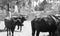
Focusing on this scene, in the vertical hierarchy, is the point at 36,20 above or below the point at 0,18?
above

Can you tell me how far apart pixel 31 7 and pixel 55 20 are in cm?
3858

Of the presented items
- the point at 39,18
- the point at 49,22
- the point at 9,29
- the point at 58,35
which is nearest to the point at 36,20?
the point at 39,18

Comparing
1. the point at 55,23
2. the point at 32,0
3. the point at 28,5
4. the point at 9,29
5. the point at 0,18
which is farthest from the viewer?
the point at 32,0

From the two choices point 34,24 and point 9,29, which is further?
point 9,29

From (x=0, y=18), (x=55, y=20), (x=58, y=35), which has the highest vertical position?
(x=55, y=20)

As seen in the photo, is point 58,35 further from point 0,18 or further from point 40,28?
point 0,18

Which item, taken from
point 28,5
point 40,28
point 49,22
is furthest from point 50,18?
point 28,5

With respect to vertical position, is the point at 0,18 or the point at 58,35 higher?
the point at 58,35

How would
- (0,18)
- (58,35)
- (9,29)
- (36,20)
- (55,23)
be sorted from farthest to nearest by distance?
(0,18) → (9,29) → (36,20) → (55,23) → (58,35)

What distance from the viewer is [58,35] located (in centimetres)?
604

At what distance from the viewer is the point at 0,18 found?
31359 mm

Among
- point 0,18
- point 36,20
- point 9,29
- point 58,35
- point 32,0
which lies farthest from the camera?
point 32,0

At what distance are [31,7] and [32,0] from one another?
5125 millimetres

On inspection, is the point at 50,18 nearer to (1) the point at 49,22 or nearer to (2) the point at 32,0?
(1) the point at 49,22
